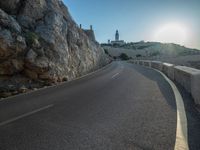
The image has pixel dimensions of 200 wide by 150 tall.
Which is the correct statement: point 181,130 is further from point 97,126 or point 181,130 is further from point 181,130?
point 97,126

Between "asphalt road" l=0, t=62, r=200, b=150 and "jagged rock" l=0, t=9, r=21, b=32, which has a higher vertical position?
"jagged rock" l=0, t=9, r=21, b=32

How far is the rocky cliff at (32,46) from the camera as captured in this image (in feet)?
43.9

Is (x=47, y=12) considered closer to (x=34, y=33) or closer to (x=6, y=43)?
(x=34, y=33)

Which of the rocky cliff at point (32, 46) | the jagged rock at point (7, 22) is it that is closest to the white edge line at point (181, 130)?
the rocky cliff at point (32, 46)

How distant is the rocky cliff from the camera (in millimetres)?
13367

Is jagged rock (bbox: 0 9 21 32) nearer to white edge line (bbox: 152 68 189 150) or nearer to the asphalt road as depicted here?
the asphalt road

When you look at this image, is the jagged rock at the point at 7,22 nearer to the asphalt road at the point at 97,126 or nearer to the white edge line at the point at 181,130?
the asphalt road at the point at 97,126

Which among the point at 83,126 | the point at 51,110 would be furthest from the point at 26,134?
the point at 51,110

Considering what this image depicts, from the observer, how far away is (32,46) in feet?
49.9

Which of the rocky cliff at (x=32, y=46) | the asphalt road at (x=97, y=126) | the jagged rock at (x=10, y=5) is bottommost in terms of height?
the asphalt road at (x=97, y=126)

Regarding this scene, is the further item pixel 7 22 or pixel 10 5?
pixel 10 5

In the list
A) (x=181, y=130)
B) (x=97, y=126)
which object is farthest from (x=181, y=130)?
(x=97, y=126)

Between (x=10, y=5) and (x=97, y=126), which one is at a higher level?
(x=10, y=5)

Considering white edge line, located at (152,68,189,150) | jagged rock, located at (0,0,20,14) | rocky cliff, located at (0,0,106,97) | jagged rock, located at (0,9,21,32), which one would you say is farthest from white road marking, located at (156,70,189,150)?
jagged rock, located at (0,0,20,14)
